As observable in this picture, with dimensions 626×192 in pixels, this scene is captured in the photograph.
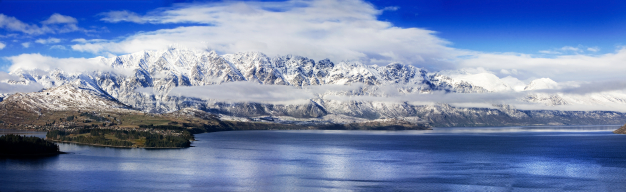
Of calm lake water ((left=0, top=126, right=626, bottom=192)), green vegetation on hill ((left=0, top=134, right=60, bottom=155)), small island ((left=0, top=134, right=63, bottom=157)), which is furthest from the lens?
green vegetation on hill ((left=0, top=134, right=60, bottom=155))

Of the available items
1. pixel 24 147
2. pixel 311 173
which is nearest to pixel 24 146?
pixel 24 147

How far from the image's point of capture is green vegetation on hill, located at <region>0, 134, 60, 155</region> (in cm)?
16325

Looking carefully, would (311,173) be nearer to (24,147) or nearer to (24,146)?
(24,147)

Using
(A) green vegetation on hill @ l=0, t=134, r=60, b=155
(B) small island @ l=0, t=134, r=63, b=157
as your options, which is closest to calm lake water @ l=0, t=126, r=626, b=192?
(B) small island @ l=0, t=134, r=63, b=157

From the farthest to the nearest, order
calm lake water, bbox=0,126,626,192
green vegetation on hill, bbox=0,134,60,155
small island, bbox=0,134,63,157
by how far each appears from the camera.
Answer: green vegetation on hill, bbox=0,134,60,155 → small island, bbox=0,134,63,157 → calm lake water, bbox=0,126,626,192

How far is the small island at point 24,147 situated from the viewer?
163 metres

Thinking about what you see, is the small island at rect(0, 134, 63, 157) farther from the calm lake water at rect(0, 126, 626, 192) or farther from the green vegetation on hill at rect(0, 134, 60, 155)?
the calm lake water at rect(0, 126, 626, 192)

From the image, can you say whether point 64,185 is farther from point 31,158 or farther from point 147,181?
point 31,158

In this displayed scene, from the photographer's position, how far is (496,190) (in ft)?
340

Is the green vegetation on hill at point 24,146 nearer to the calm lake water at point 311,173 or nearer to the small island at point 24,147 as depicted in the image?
the small island at point 24,147

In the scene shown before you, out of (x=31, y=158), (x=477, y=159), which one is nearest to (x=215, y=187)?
(x=31, y=158)

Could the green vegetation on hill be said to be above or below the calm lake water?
above

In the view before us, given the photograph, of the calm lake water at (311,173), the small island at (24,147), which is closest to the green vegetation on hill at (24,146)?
the small island at (24,147)

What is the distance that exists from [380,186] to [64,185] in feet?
223
